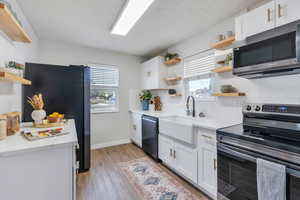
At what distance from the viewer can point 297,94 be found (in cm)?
149

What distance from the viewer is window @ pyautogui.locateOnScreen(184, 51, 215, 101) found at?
2453mm

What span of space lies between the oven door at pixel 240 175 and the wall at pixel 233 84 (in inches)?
30.5

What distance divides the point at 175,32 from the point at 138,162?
2570 millimetres

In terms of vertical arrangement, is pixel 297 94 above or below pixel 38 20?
below

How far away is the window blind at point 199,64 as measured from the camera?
7.98 feet

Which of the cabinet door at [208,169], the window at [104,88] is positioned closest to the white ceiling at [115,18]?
the window at [104,88]

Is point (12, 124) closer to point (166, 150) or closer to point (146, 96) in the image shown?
point (166, 150)

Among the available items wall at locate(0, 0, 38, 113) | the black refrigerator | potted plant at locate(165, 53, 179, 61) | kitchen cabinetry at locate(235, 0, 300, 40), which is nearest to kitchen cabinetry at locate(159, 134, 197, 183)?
the black refrigerator

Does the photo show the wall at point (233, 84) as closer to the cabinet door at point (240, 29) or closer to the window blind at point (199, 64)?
the window blind at point (199, 64)

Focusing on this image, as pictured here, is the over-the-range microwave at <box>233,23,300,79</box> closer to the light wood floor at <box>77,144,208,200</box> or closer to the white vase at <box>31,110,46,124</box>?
the light wood floor at <box>77,144,208,200</box>

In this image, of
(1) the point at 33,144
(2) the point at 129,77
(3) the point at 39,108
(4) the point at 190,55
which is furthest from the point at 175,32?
A: (1) the point at 33,144

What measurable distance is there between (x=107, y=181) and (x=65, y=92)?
1.54 metres

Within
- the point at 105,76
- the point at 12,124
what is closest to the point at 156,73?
the point at 105,76

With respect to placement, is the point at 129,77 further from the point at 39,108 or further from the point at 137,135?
the point at 39,108
